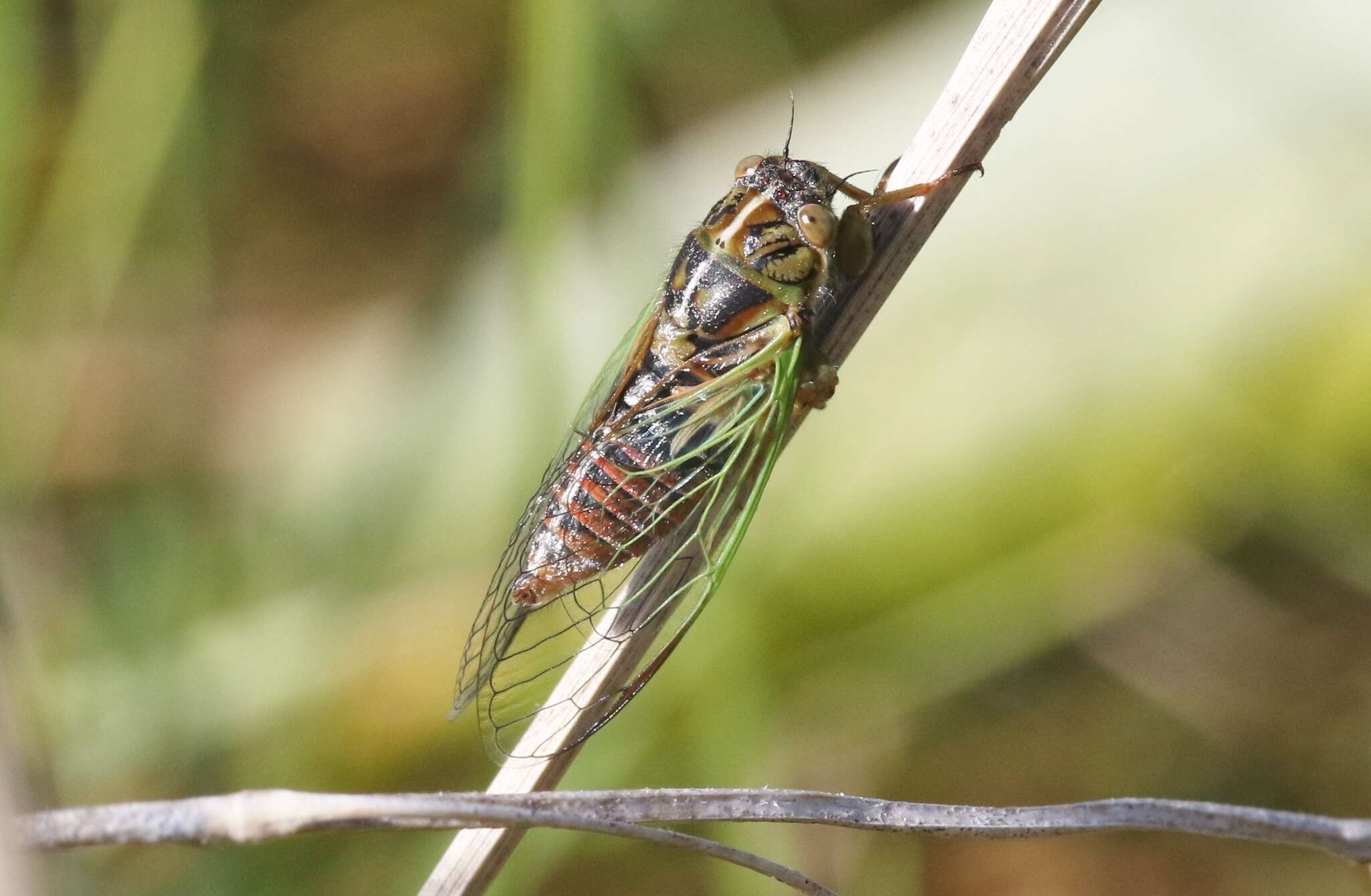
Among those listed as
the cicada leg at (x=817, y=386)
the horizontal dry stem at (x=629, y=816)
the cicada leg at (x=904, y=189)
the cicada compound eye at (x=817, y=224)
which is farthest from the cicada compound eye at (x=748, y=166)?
the horizontal dry stem at (x=629, y=816)

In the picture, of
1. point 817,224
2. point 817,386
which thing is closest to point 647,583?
point 817,386

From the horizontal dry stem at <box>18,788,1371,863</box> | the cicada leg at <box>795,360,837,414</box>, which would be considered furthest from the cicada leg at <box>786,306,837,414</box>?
the horizontal dry stem at <box>18,788,1371,863</box>

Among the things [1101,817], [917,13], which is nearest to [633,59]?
[917,13]

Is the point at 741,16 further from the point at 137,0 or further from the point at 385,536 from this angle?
the point at 385,536

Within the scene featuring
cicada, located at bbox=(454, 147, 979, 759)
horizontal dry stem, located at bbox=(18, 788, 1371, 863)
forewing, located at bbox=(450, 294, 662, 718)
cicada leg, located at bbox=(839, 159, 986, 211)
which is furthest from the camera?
forewing, located at bbox=(450, 294, 662, 718)

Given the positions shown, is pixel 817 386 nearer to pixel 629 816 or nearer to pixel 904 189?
pixel 904 189

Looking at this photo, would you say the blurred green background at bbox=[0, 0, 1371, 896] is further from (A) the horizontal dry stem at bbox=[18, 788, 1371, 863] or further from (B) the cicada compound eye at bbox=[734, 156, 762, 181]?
(A) the horizontal dry stem at bbox=[18, 788, 1371, 863]

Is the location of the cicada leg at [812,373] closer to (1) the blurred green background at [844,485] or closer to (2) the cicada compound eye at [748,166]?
(2) the cicada compound eye at [748,166]
